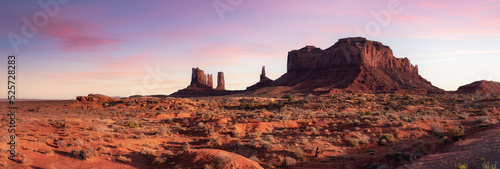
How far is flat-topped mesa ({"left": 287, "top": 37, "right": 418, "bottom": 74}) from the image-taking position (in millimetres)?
116312

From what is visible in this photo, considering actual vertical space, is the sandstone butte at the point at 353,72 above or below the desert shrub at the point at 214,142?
above

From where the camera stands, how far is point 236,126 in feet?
74.2

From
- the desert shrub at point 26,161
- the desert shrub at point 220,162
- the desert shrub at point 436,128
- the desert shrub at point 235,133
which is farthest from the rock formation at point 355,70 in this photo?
the desert shrub at point 26,161

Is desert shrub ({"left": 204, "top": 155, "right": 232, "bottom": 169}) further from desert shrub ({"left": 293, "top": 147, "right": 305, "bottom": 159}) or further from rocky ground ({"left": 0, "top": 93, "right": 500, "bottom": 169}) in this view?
desert shrub ({"left": 293, "top": 147, "right": 305, "bottom": 159})

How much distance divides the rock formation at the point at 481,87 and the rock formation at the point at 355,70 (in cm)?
798

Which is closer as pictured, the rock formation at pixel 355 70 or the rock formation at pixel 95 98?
the rock formation at pixel 95 98

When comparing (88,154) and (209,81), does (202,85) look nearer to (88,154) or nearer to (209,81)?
(209,81)

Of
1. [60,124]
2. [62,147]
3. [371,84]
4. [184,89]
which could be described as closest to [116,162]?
[62,147]

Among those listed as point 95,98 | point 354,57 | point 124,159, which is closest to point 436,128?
point 124,159

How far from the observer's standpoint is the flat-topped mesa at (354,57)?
116312 millimetres

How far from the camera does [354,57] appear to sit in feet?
380

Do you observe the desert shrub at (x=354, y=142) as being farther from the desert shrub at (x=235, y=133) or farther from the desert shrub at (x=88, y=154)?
the desert shrub at (x=88, y=154)

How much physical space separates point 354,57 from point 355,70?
705cm

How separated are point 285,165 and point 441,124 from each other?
50.0 feet
